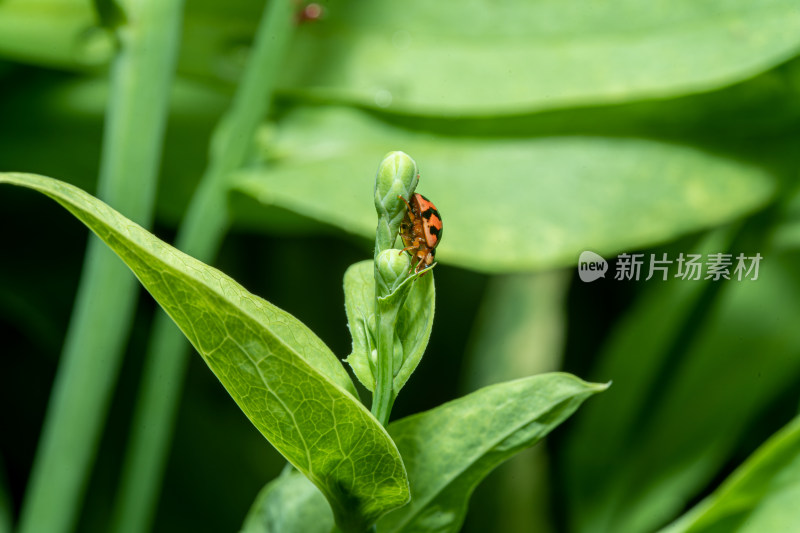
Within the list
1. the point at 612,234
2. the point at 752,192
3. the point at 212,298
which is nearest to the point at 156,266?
the point at 212,298

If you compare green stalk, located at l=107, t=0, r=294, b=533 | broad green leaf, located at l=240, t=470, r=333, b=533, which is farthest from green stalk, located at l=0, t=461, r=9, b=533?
broad green leaf, located at l=240, t=470, r=333, b=533

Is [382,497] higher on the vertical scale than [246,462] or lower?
higher

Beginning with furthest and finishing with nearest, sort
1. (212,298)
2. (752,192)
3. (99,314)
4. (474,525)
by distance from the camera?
1. (474,525)
2. (752,192)
3. (99,314)
4. (212,298)

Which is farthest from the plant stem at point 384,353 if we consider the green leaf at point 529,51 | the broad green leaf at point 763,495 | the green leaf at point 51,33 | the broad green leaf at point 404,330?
the green leaf at point 51,33

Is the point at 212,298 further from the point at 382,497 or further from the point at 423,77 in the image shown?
the point at 423,77

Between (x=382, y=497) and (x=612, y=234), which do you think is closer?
(x=382, y=497)

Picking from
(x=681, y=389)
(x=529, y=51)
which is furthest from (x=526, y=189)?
(x=681, y=389)

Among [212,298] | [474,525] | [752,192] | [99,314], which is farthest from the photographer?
[474,525]
